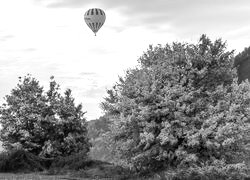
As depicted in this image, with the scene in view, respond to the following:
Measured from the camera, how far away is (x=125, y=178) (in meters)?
29.5

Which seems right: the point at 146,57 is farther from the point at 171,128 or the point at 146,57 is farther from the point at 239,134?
the point at 239,134

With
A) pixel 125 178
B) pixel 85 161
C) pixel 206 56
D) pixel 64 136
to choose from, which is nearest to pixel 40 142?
pixel 64 136

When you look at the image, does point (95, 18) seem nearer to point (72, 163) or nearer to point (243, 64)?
point (72, 163)

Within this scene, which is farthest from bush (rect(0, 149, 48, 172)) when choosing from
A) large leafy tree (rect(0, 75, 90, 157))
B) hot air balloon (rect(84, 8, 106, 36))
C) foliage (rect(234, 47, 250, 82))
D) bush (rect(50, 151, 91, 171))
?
foliage (rect(234, 47, 250, 82))

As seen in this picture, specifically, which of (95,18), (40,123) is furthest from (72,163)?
(95,18)

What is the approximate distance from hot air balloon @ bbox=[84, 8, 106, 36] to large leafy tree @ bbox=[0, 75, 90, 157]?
18.4 meters

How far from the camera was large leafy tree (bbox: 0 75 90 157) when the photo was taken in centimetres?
4447

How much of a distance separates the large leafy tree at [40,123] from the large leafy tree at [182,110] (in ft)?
47.4

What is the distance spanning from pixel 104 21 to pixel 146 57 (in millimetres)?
33236

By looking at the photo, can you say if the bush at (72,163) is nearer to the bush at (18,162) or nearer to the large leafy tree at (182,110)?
the bush at (18,162)

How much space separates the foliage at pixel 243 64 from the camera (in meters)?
156

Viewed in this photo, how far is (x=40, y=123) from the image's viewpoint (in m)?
44.6

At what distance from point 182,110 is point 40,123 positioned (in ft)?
65.5

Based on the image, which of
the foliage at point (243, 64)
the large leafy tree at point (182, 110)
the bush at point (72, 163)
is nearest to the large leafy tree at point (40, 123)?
the bush at point (72, 163)
